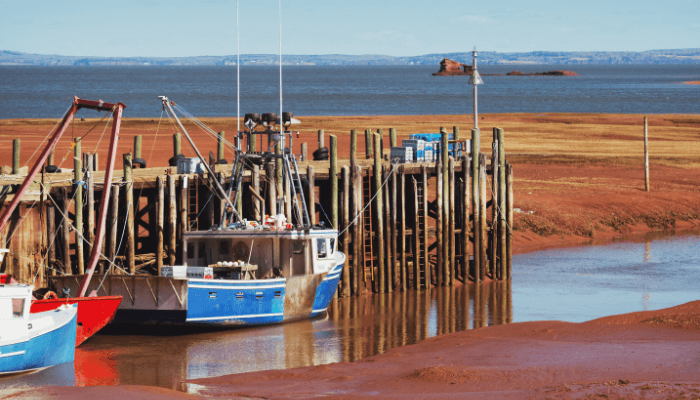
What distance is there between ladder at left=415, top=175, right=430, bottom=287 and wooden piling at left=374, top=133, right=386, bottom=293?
1567 mm

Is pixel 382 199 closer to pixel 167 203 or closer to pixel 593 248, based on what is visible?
pixel 167 203

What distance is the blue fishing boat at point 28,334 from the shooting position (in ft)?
70.8

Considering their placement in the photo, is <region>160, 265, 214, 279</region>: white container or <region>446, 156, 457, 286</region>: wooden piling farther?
<region>446, 156, 457, 286</region>: wooden piling

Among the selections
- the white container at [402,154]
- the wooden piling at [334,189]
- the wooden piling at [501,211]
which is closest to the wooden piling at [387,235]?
the wooden piling at [334,189]

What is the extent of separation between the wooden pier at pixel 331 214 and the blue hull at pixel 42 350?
12.5 ft

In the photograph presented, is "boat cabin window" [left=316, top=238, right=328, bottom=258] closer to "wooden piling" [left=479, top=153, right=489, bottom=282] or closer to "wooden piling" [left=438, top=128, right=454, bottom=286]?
"wooden piling" [left=438, top=128, right=454, bottom=286]

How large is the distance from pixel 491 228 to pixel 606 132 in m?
47.2


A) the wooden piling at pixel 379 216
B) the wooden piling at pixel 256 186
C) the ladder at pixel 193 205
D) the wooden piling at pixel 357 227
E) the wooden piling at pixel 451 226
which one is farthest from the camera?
the wooden piling at pixel 451 226

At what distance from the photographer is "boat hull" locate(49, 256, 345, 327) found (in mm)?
25547

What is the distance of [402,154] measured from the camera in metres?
34.7

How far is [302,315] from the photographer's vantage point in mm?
28734

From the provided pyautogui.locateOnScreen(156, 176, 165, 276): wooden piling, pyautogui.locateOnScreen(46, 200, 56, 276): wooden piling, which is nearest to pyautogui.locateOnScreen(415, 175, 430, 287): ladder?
pyautogui.locateOnScreen(156, 176, 165, 276): wooden piling

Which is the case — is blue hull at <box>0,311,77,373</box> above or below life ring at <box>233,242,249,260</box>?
below

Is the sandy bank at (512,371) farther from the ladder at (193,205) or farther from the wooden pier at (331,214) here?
the ladder at (193,205)
